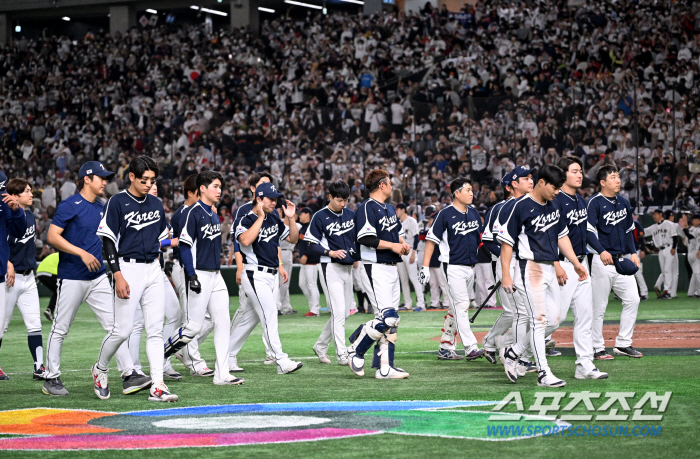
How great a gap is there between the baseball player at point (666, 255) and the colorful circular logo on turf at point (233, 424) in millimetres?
14210

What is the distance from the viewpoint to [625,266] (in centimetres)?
938

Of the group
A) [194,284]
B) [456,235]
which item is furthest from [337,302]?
[194,284]

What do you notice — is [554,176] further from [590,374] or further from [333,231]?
[333,231]

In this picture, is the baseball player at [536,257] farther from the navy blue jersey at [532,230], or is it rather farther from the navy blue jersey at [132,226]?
the navy blue jersey at [132,226]

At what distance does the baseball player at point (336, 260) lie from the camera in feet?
31.9

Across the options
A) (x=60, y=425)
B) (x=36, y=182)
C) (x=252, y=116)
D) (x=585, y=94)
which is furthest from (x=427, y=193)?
(x=60, y=425)

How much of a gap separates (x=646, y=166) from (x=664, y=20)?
8651 mm

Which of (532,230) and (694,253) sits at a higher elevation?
(532,230)

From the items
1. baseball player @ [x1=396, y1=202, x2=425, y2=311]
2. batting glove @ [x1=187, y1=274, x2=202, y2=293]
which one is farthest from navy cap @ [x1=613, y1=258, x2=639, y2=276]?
baseball player @ [x1=396, y1=202, x2=425, y2=311]

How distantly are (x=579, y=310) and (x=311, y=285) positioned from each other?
9503 mm

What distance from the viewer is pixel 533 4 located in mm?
29672

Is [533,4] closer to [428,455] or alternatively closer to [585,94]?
[585,94]

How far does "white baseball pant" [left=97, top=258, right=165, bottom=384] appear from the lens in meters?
7.19

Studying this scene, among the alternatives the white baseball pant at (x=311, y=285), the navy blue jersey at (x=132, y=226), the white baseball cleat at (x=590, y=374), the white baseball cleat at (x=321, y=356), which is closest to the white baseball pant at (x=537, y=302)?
the white baseball cleat at (x=590, y=374)
